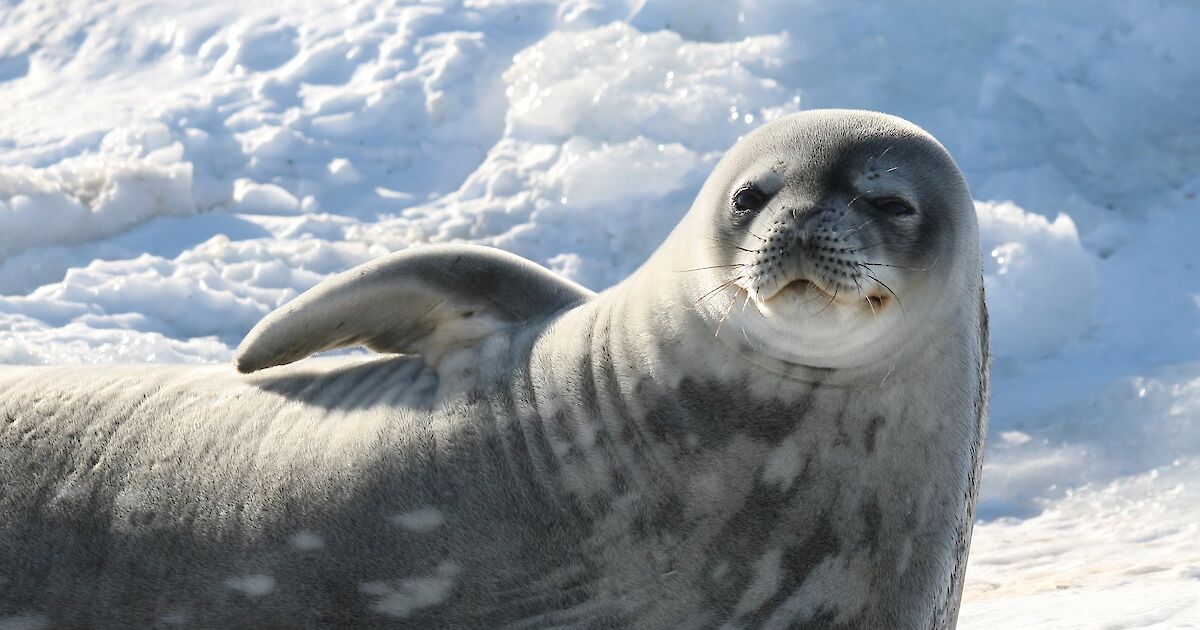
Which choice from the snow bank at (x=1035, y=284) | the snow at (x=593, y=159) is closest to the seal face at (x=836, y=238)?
the snow at (x=593, y=159)

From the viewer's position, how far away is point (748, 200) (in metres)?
2.68

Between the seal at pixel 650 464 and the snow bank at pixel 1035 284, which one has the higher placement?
the seal at pixel 650 464

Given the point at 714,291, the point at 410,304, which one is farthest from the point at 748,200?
the point at 410,304

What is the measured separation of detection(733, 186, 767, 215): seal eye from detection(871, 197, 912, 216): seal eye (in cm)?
19

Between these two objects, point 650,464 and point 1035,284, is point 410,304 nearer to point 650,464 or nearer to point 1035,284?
point 650,464

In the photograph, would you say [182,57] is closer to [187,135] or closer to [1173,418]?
[187,135]

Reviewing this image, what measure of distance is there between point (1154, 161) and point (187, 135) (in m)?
4.36

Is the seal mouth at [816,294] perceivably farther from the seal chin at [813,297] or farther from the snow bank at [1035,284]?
the snow bank at [1035,284]

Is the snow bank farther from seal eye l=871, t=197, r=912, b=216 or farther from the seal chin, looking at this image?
the seal chin

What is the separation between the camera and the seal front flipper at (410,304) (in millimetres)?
3113

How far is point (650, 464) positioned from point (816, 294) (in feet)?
1.41

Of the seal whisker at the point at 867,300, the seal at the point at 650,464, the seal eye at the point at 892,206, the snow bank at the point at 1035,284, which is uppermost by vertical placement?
the seal eye at the point at 892,206

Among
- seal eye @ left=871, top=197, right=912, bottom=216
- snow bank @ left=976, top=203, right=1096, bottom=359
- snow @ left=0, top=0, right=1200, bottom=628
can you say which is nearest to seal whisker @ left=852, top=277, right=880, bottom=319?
seal eye @ left=871, top=197, right=912, bottom=216

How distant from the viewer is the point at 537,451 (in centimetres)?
274
